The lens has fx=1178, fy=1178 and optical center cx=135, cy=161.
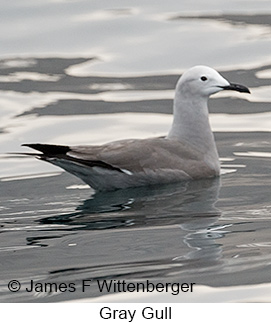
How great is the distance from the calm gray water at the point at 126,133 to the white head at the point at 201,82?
67cm

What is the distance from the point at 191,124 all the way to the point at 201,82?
347 millimetres

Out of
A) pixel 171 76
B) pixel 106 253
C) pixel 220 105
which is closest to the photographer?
pixel 106 253

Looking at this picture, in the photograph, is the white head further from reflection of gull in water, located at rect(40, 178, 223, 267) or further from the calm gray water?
reflection of gull in water, located at rect(40, 178, 223, 267)

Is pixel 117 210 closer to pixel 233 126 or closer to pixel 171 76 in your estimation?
pixel 233 126

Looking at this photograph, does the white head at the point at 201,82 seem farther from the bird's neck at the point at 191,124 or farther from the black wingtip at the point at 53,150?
the black wingtip at the point at 53,150

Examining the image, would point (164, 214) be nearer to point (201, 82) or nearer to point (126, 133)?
point (201, 82)

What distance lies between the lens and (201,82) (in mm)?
9461

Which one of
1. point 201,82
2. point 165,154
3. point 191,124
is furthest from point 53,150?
point 201,82

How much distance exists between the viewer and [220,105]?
456 inches

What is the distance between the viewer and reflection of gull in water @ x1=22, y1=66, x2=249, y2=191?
28.6ft

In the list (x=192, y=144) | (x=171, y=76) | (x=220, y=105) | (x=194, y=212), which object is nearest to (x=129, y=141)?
(x=192, y=144)

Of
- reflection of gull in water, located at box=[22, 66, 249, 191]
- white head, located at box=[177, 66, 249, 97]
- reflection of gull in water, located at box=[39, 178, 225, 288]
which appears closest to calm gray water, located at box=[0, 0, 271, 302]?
reflection of gull in water, located at box=[39, 178, 225, 288]

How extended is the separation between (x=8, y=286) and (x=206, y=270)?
3.54ft

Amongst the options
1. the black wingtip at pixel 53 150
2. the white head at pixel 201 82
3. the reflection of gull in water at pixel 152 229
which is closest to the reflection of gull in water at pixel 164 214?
the reflection of gull in water at pixel 152 229
